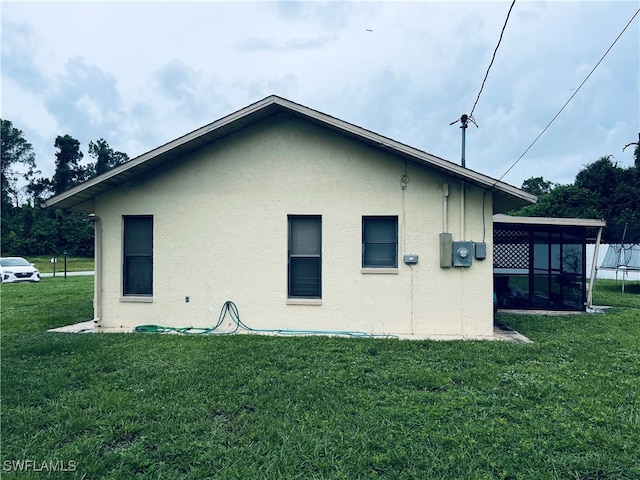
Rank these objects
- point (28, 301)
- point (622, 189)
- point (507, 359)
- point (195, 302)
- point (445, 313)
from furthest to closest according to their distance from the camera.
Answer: point (622, 189) < point (28, 301) < point (195, 302) < point (445, 313) < point (507, 359)

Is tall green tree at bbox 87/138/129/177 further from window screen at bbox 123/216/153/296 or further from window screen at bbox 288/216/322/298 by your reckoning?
window screen at bbox 288/216/322/298

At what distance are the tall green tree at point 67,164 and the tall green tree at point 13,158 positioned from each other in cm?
892

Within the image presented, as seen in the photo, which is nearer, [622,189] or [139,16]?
[139,16]

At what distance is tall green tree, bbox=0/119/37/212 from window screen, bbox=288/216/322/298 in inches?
2237

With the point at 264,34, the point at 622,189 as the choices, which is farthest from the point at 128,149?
the point at 622,189

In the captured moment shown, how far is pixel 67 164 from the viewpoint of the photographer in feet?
147

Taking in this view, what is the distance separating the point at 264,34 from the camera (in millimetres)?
8859

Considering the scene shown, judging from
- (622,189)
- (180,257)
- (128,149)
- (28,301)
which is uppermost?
(128,149)

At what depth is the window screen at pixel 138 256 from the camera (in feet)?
24.0

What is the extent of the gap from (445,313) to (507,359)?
1570mm

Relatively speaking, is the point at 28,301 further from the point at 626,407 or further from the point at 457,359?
the point at 626,407

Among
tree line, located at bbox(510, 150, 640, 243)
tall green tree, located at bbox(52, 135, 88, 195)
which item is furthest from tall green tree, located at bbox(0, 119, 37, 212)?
tree line, located at bbox(510, 150, 640, 243)

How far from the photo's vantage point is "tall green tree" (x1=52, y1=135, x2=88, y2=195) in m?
43.9

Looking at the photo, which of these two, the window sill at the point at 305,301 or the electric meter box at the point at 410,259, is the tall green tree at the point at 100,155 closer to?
the window sill at the point at 305,301
